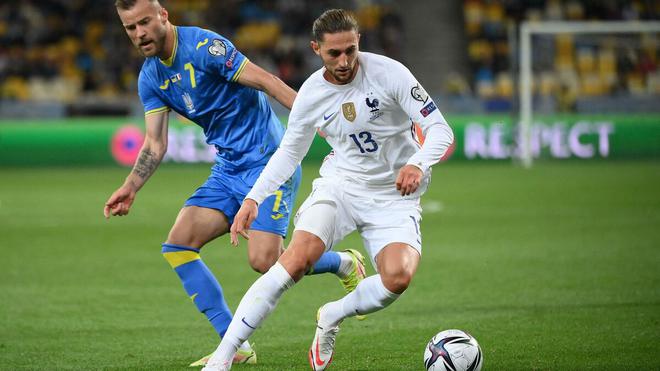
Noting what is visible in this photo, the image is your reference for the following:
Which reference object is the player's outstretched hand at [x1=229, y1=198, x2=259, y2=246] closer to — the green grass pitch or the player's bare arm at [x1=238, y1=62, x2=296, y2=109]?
the player's bare arm at [x1=238, y1=62, x2=296, y2=109]

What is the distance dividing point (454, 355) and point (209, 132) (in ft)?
6.67

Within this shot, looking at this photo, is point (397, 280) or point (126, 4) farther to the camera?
point (126, 4)

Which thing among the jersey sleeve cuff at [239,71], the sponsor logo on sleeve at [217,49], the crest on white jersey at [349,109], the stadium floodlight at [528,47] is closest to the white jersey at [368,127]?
the crest on white jersey at [349,109]

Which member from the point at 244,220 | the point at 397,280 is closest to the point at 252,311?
the point at 244,220

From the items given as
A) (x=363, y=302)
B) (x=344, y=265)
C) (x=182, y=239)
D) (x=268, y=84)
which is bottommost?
(x=344, y=265)

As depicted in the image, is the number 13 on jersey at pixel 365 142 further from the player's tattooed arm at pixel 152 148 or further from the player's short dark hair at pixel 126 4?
the player's short dark hair at pixel 126 4

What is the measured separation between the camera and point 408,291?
830 centimetres

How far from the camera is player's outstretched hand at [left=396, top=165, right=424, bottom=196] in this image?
5035 millimetres

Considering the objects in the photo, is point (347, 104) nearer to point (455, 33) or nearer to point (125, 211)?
point (125, 211)

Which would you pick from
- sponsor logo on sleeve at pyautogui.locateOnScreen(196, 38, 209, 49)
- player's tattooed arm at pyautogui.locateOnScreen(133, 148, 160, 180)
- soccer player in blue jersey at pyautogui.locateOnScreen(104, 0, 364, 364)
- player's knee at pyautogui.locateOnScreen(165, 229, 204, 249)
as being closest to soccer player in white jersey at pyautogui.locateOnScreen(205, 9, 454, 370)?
soccer player in blue jersey at pyautogui.locateOnScreen(104, 0, 364, 364)

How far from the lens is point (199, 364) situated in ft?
18.7

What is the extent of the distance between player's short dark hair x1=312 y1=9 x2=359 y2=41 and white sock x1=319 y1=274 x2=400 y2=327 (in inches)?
48.6

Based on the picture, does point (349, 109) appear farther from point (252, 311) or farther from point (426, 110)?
point (252, 311)

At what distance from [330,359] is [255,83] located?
1.58m
